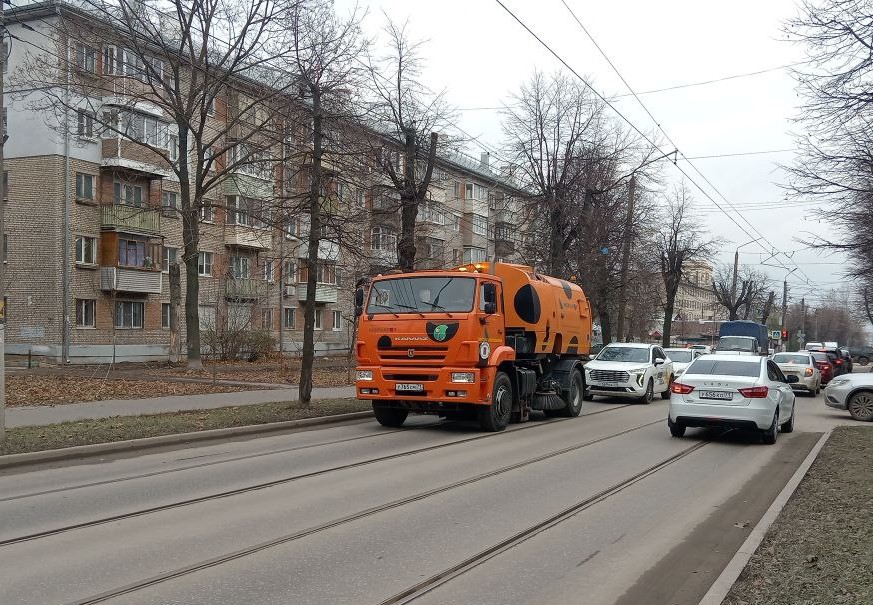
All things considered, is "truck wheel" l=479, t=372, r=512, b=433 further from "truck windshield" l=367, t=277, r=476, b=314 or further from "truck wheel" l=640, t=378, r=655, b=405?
"truck wheel" l=640, t=378, r=655, b=405

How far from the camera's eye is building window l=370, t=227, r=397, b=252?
23938 millimetres

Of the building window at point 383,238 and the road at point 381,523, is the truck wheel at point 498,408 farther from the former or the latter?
the building window at point 383,238

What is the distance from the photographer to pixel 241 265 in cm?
4409

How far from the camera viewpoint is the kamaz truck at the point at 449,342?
44.4 ft

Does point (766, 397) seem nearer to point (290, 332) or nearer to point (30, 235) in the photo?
point (30, 235)

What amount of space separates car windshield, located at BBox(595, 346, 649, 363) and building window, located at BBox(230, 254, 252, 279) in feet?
81.2

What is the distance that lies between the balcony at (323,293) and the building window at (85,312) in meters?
14.7

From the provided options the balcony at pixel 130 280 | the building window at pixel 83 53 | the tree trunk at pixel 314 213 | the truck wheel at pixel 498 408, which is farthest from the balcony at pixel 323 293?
the truck wheel at pixel 498 408

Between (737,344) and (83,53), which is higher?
(83,53)

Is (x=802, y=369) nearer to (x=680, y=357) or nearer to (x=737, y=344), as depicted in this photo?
(x=680, y=357)

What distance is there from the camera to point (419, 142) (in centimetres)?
2719

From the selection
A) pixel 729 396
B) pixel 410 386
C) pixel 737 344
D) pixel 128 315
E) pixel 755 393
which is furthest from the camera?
pixel 128 315

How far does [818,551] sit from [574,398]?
12153 mm

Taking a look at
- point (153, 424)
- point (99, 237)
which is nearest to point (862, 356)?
point (99, 237)
